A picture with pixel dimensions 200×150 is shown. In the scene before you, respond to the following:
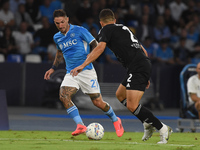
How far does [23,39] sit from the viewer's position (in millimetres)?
19109

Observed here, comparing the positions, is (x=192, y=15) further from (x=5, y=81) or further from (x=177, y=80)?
(x=5, y=81)

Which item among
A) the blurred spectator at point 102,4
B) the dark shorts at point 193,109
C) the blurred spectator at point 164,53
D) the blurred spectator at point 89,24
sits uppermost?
the blurred spectator at point 102,4

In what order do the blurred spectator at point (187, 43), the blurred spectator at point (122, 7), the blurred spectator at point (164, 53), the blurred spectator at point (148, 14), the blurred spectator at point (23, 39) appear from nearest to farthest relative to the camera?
the blurred spectator at point (23, 39) → the blurred spectator at point (164, 53) → the blurred spectator at point (122, 7) → the blurred spectator at point (187, 43) → the blurred spectator at point (148, 14)

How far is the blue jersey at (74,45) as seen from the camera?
9.68 metres

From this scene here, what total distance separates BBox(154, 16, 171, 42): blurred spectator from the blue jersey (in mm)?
12359

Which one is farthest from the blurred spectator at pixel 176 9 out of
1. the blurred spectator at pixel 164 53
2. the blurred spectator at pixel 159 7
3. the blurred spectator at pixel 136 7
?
the blurred spectator at pixel 164 53

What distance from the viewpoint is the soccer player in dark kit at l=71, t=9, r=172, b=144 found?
8.27 metres

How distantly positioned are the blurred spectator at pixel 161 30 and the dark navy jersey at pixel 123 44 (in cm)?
1341

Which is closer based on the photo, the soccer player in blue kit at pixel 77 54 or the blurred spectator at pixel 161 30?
the soccer player in blue kit at pixel 77 54

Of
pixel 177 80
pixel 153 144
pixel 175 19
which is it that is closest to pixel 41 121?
pixel 153 144

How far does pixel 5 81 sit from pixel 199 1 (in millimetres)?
→ 10491

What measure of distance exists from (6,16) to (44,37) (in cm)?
168

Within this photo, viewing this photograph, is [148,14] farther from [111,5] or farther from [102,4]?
Result: [102,4]

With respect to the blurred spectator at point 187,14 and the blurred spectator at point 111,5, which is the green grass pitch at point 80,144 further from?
the blurred spectator at point 187,14
